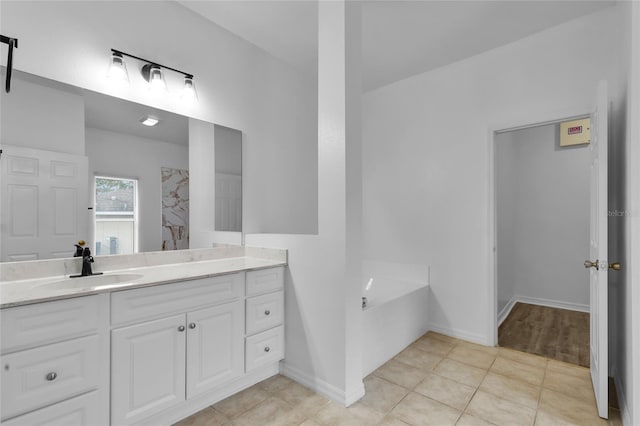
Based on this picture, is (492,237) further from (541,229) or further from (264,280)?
(264,280)

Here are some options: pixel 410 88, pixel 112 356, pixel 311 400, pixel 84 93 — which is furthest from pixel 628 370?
pixel 84 93

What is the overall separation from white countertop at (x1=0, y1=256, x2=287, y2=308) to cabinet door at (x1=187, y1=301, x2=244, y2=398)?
24 cm

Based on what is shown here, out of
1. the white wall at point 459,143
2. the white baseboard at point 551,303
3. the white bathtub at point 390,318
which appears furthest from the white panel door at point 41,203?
the white baseboard at point 551,303

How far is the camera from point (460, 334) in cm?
307

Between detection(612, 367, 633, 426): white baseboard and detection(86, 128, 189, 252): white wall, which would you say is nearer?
detection(612, 367, 633, 426): white baseboard

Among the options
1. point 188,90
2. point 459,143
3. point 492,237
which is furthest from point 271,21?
point 492,237

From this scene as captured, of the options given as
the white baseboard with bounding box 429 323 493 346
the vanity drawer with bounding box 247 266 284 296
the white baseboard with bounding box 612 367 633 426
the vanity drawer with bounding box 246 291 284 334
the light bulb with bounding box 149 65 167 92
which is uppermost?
the light bulb with bounding box 149 65 167 92

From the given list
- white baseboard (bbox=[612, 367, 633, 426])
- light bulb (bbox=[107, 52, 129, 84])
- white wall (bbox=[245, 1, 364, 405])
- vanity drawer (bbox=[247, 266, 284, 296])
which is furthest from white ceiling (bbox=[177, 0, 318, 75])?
white baseboard (bbox=[612, 367, 633, 426])

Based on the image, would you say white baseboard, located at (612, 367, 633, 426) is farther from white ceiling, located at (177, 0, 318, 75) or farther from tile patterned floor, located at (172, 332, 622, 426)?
white ceiling, located at (177, 0, 318, 75)

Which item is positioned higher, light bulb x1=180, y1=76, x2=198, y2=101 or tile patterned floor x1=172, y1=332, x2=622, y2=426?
light bulb x1=180, y1=76, x2=198, y2=101

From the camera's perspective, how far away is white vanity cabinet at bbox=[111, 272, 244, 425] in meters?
1.53

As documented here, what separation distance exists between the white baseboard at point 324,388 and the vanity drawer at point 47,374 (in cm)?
123

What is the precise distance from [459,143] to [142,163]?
280cm

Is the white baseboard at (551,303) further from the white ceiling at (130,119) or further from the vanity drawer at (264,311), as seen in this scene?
the white ceiling at (130,119)
